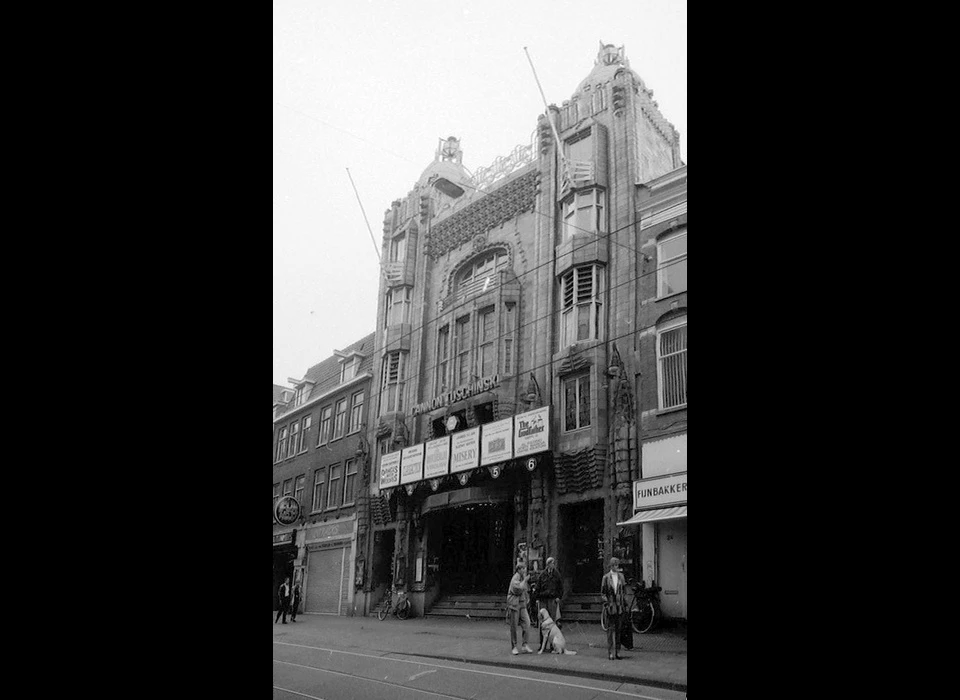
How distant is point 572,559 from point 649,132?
350 cm

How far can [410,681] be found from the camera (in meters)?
4.01

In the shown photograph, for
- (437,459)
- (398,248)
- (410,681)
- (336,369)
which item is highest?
(398,248)

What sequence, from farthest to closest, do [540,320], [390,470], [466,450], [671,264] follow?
1. [390,470]
2. [540,320]
3. [466,450]
4. [671,264]

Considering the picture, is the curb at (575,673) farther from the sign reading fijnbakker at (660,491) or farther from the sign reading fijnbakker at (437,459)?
the sign reading fijnbakker at (437,459)

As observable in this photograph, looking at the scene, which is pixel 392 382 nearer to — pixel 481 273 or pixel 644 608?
pixel 481 273

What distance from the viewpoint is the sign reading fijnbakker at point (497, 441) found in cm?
551

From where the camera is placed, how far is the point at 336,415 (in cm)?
686

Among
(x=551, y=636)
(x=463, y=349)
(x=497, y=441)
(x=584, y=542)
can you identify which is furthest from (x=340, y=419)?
(x=551, y=636)

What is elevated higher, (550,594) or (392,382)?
(392,382)

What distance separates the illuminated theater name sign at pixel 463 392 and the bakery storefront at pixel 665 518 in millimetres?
1632

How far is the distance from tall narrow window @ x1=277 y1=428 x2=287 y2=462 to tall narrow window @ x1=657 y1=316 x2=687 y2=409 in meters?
4.12

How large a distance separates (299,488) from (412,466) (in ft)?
4.88

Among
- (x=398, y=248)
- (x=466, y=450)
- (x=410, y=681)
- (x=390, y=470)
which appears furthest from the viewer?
(x=398, y=248)
